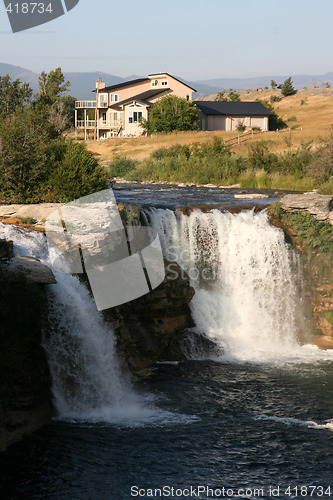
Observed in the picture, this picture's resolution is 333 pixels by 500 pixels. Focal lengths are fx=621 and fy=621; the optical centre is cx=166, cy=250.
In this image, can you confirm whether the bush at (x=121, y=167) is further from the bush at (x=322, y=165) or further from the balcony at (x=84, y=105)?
the balcony at (x=84, y=105)

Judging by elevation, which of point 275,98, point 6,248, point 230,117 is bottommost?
point 6,248

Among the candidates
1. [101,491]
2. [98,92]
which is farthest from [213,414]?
[98,92]

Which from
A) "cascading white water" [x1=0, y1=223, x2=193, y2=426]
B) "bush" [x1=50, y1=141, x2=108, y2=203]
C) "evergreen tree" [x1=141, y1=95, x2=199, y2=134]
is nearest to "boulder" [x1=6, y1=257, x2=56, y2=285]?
"cascading white water" [x1=0, y1=223, x2=193, y2=426]

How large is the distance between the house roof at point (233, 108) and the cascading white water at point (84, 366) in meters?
58.0

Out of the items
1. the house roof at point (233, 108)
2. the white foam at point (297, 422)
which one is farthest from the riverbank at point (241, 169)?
the house roof at point (233, 108)

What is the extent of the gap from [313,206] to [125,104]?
175 ft

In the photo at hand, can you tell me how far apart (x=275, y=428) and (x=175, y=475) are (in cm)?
326

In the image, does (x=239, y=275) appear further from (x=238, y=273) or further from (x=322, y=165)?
(x=322, y=165)

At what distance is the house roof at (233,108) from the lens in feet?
240

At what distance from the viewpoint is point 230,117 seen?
73812mm

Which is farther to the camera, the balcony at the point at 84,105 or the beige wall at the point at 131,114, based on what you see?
the balcony at the point at 84,105

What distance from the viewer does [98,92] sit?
7750 centimetres

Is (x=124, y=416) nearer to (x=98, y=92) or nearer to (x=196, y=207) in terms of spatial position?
(x=196, y=207)

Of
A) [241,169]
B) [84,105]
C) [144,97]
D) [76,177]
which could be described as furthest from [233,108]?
[76,177]
